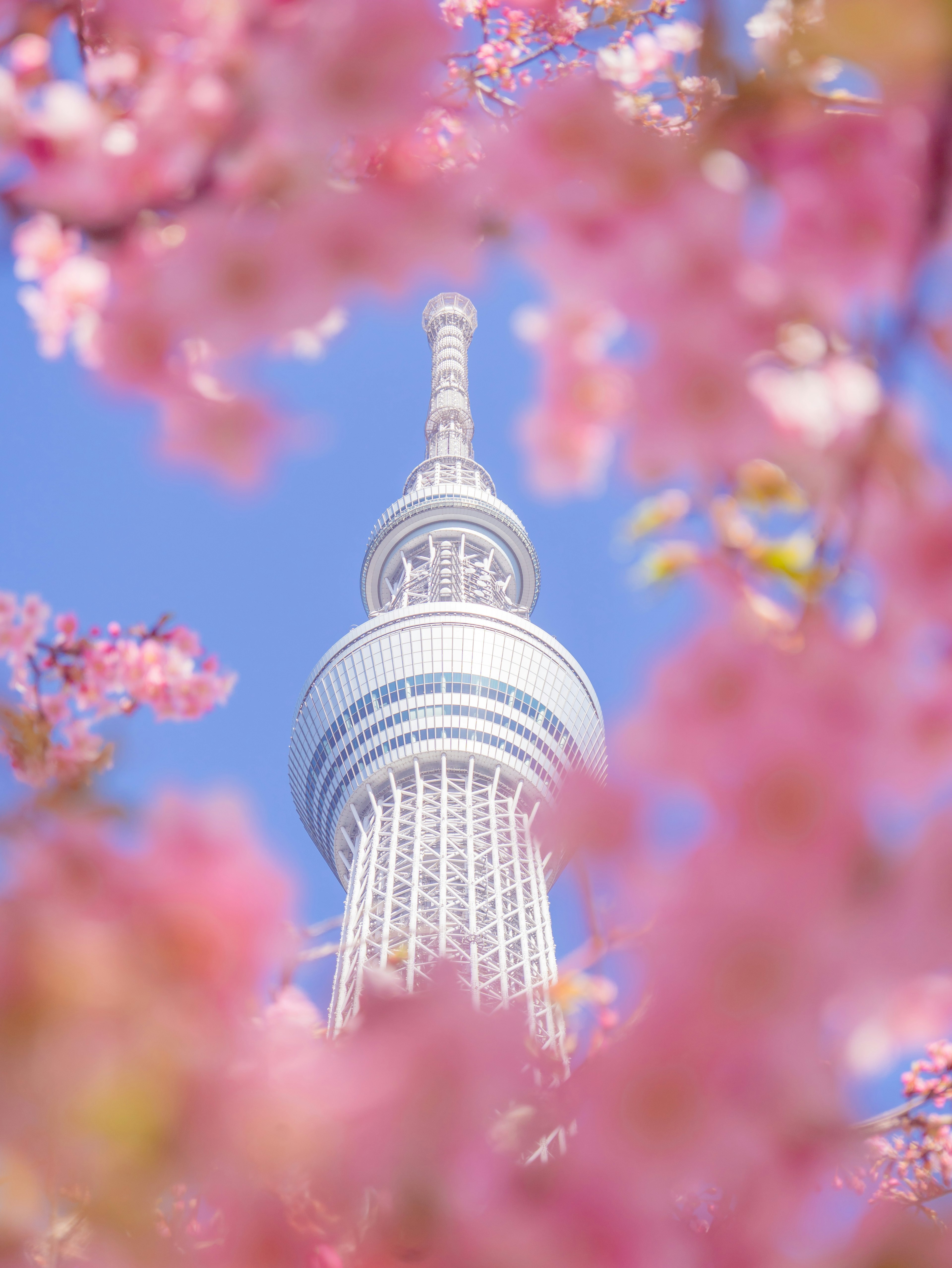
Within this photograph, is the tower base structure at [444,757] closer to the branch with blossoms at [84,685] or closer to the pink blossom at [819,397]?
the branch with blossoms at [84,685]

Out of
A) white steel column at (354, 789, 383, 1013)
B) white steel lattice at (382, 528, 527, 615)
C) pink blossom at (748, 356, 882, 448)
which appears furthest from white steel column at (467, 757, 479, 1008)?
pink blossom at (748, 356, 882, 448)

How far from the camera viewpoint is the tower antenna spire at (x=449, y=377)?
44406 millimetres

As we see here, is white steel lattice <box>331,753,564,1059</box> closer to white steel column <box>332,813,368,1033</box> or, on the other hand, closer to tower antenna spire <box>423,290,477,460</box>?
white steel column <box>332,813,368,1033</box>

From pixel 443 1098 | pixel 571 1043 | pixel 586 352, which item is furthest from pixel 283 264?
pixel 571 1043

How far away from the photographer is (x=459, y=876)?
29141 mm

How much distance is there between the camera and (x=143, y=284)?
136cm

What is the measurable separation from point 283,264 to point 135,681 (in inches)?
118

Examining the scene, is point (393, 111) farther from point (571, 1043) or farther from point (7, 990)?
point (571, 1043)

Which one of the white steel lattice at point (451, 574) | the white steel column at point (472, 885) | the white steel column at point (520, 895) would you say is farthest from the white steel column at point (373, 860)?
the white steel lattice at point (451, 574)

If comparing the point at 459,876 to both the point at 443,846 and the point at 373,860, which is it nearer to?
the point at 443,846

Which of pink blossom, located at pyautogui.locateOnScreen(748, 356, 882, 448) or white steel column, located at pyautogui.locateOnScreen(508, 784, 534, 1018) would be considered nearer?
pink blossom, located at pyautogui.locateOnScreen(748, 356, 882, 448)

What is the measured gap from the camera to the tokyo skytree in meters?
27.7

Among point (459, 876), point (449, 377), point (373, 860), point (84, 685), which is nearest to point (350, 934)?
point (373, 860)

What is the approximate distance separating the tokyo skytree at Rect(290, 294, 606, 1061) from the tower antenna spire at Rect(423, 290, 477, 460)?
384 inches
